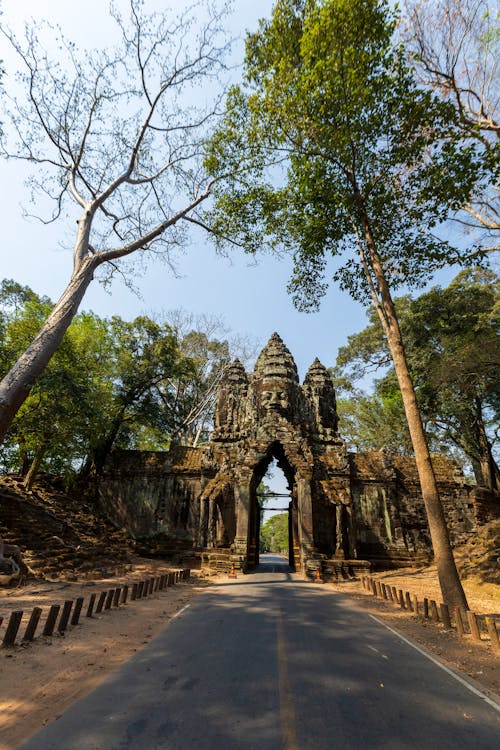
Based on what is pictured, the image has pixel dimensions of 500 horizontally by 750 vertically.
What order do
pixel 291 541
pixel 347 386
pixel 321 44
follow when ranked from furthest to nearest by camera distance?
pixel 347 386
pixel 291 541
pixel 321 44

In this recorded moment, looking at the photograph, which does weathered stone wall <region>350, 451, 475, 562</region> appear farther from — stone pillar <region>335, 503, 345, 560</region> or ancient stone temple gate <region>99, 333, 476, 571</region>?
stone pillar <region>335, 503, 345, 560</region>

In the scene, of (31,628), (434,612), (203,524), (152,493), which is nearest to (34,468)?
(152,493)

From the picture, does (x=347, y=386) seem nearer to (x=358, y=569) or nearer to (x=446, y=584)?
(x=358, y=569)

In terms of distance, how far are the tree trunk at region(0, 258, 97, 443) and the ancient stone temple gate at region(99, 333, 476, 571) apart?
1171 centimetres

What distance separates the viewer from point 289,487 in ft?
71.5

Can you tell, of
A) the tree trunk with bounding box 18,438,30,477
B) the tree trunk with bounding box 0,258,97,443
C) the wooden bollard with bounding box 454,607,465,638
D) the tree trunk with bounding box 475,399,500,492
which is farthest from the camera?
the tree trunk with bounding box 475,399,500,492

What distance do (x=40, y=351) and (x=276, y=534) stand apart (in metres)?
64.9

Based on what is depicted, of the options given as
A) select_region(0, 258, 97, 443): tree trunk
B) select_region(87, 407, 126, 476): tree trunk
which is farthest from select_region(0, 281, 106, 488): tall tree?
select_region(0, 258, 97, 443): tree trunk

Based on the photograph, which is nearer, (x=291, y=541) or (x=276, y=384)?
(x=291, y=541)

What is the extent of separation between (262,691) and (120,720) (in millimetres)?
1563

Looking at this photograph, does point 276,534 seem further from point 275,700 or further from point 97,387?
point 275,700

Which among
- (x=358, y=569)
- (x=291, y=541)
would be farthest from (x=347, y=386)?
(x=358, y=569)

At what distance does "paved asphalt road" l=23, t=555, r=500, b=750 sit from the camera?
317cm

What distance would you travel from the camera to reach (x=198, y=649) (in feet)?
18.0
